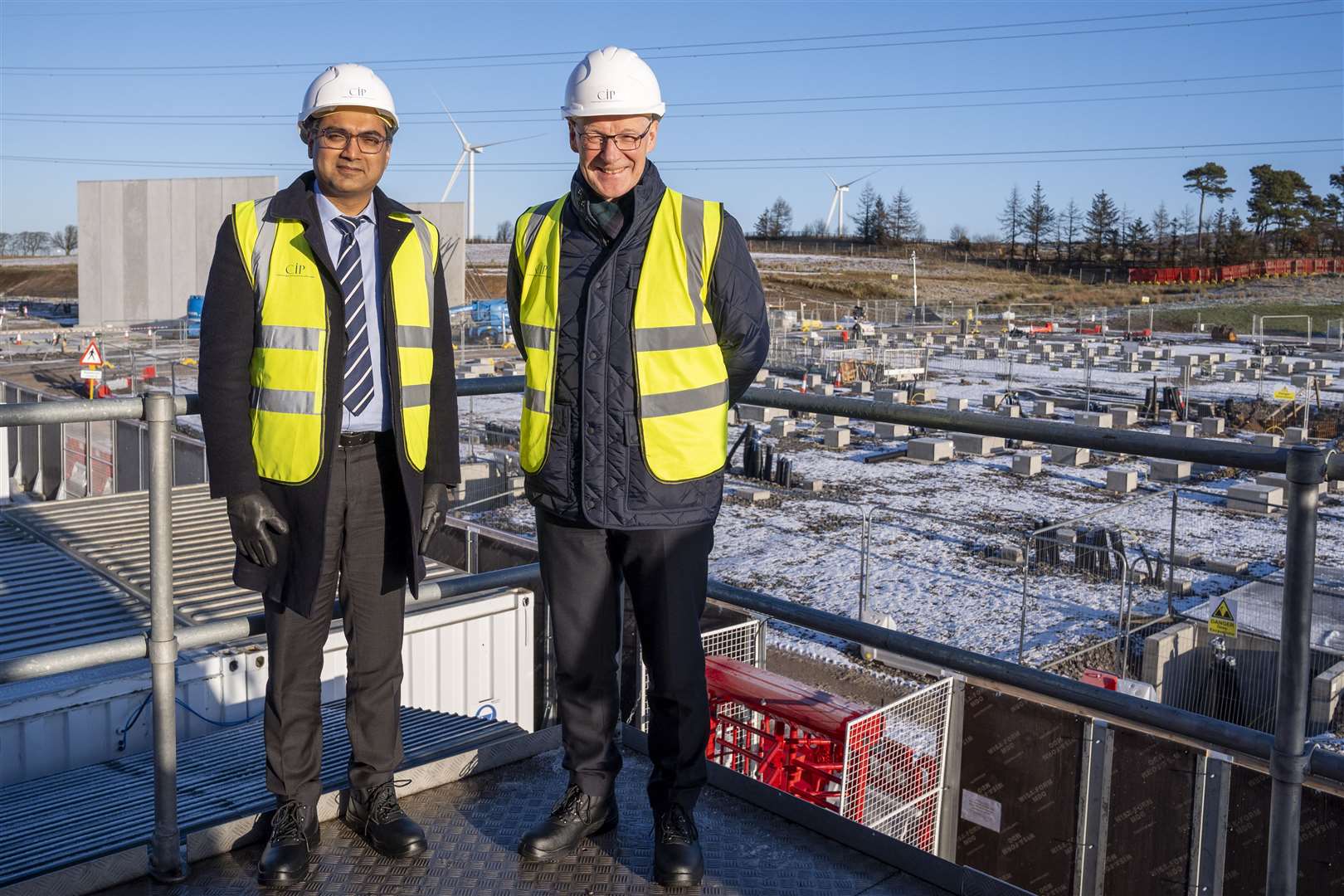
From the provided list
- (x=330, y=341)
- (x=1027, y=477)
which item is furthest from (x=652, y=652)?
(x=1027, y=477)

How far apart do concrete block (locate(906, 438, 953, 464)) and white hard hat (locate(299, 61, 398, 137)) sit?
2419 cm

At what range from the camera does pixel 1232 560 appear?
17.8m

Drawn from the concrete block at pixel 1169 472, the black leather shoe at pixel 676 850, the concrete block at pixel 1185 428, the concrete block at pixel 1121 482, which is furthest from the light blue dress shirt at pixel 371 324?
the concrete block at pixel 1185 428

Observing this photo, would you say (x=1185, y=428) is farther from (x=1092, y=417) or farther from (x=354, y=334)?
(x=354, y=334)

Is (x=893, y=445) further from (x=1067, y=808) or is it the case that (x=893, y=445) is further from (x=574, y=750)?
(x=574, y=750)

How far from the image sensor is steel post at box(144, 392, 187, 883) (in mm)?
2695

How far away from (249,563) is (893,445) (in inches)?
1018

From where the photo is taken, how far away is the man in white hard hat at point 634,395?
2.81 metres

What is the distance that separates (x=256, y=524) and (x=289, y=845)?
779 millimetres

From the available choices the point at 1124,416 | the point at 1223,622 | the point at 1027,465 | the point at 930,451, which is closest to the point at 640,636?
the point at 1223,622

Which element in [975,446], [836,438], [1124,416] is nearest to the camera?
[975,446]

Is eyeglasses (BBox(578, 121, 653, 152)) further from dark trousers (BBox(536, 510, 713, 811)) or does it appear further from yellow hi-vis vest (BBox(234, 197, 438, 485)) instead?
dark trousers (BBox(536, 510, 713, 811))

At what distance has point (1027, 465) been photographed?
24906mm

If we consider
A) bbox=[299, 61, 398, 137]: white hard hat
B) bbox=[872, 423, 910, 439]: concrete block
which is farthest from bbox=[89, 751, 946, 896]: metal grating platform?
bbox=[872, 423, 910, 439]: concrete block
